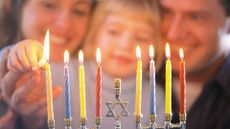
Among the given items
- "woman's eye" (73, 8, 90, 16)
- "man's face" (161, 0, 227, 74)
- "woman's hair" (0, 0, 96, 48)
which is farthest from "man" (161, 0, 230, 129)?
"woman's hair" (0, 0, 96, 48)

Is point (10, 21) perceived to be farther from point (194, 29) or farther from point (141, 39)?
point (194, 29)

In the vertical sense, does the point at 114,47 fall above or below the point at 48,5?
below

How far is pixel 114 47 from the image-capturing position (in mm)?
1085

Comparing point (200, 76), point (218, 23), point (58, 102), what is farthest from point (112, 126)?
point (218, 23)

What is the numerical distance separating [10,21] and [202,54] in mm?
482

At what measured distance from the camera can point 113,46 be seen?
1.08 meters

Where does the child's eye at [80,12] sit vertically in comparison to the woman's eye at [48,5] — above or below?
below

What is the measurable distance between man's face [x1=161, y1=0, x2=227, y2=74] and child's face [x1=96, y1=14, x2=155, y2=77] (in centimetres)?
7

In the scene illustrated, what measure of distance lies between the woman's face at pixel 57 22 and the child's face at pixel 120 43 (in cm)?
6

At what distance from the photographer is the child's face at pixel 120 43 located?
3.57ft

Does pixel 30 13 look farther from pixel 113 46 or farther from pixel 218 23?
pixel 218 23

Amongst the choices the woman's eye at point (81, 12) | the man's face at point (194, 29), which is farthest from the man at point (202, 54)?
the woman's eye at point (81, 12)

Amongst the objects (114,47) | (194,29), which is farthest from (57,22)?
(194,29)

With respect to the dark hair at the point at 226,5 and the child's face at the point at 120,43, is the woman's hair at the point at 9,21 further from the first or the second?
the dark hair at the point at 226,5
